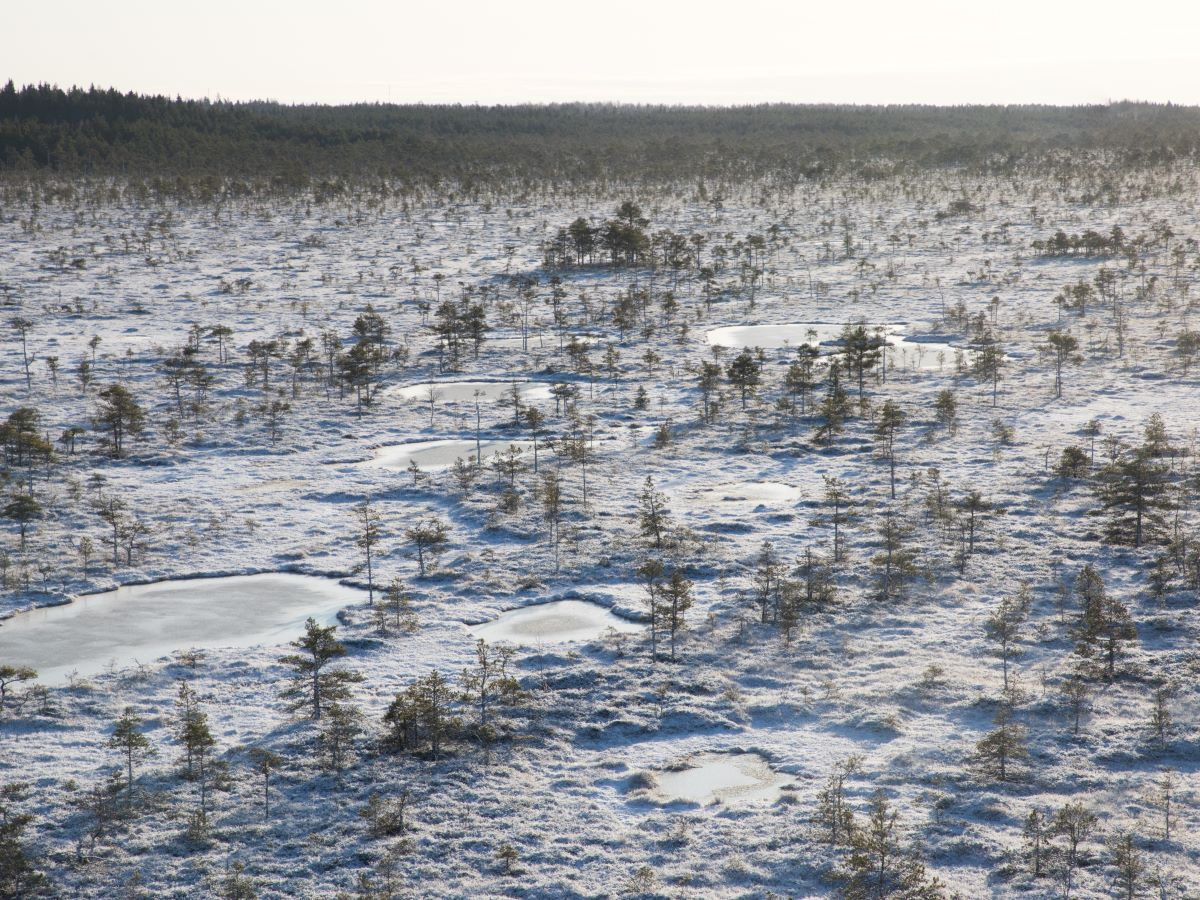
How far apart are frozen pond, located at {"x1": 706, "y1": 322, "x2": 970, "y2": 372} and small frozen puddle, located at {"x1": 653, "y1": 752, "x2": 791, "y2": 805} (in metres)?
14.8

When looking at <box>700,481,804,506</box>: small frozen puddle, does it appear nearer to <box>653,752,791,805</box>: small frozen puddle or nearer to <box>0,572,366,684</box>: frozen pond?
<box>0,572,366,684</box>: frozen pond

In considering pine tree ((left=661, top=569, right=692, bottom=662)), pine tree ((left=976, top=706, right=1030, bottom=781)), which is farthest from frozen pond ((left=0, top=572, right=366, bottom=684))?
pine tree ((left=976, top=706, right=1030, bottom=781))

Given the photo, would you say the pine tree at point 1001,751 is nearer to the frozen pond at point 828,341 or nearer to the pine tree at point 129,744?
the pine tree at point 129,744

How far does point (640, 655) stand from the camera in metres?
12.5

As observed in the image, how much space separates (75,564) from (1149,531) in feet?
44.7

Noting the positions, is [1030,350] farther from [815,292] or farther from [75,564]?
[75,564]

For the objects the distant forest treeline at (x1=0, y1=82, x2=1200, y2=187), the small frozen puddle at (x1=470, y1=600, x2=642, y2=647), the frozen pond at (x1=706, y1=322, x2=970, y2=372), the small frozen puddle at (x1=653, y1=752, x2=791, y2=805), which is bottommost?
the small frozen puddle at (x1=653, y1=752, x2=791, y2=805)

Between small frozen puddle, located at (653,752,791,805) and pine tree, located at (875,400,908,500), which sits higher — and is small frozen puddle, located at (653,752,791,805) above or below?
below

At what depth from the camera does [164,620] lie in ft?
44.4

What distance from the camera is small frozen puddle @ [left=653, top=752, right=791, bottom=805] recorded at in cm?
1005

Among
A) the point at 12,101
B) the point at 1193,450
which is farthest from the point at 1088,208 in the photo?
the point at 12,101

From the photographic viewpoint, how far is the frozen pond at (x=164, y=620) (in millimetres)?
12625

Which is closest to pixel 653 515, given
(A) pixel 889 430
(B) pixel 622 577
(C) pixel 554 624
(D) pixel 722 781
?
(B) pixel 622 577

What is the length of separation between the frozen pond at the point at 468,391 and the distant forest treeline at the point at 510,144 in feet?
94.5
